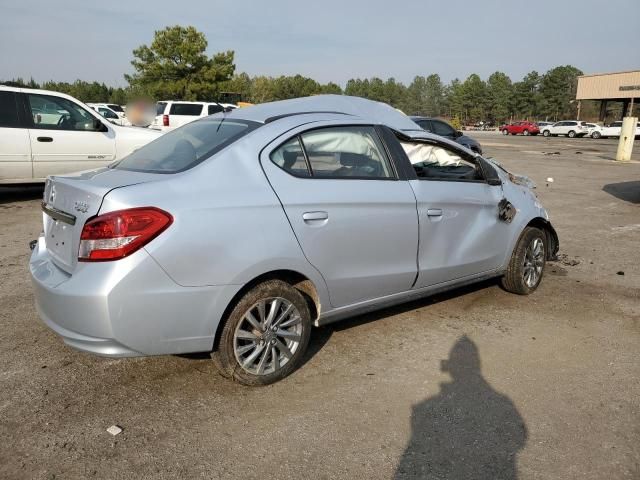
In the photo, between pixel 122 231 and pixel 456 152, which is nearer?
pixel 122 231

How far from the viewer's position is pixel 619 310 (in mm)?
4707

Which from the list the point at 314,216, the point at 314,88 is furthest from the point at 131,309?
the point at 314,88

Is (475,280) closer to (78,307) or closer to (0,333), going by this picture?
(78,307)

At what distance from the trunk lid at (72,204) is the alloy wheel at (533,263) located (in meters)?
3.39

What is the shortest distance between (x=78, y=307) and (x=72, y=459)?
28.6 inches

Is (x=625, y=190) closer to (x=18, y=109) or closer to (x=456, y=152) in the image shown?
(x=456, y=152)

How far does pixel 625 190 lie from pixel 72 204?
1307 centimetres

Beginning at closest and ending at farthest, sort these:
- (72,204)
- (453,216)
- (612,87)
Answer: (72,204) → (453,216) → (612,87)

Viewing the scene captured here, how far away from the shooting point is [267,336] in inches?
126

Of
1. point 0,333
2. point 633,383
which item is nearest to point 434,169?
point 633,383

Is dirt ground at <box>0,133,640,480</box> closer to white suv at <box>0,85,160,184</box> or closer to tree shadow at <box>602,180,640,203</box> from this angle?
white suv at <box>0,85,160,184</box>

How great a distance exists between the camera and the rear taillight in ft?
8.89

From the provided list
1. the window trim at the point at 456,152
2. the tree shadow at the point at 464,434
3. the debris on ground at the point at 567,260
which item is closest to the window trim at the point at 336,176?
the window trim at the point at 456,152

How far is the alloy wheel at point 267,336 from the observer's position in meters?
3.12
